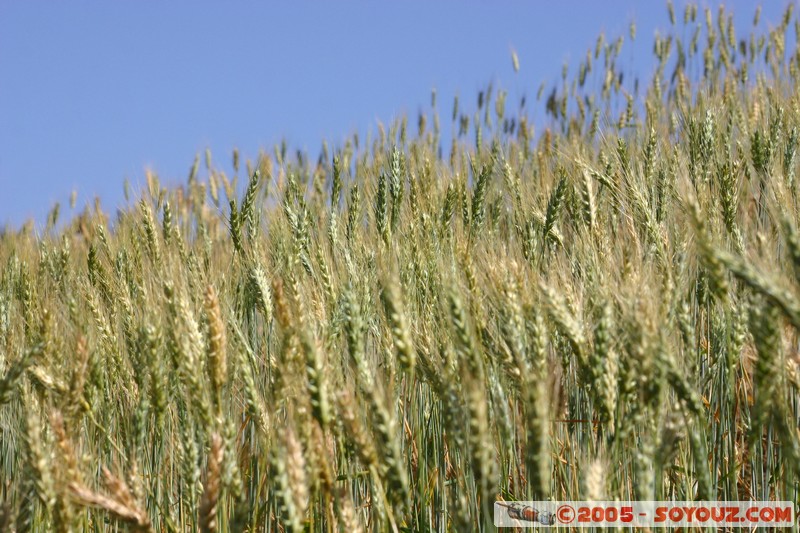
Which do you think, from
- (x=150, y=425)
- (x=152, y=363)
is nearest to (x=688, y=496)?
(x=152, y=363)

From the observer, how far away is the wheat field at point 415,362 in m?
1.42

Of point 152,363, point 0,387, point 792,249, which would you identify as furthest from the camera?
point 152,363

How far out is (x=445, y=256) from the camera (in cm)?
257

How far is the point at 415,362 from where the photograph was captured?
197cm

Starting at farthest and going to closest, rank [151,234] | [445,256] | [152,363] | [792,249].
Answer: [151,234], [445,256], [152,363], [792,249]

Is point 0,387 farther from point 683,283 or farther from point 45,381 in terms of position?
point 683,283

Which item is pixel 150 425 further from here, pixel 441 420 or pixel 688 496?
pixel 688 496

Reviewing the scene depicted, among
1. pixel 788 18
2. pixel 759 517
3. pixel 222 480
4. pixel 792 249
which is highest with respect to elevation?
pixel 788 18

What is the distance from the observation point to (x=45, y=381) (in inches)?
71.9

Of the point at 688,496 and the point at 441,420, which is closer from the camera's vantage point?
the point at 688,496

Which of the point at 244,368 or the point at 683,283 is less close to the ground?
the point at 683,283

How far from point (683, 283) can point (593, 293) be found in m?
0.24

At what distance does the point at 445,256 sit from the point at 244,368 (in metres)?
0.97

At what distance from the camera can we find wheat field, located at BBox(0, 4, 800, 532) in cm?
142
